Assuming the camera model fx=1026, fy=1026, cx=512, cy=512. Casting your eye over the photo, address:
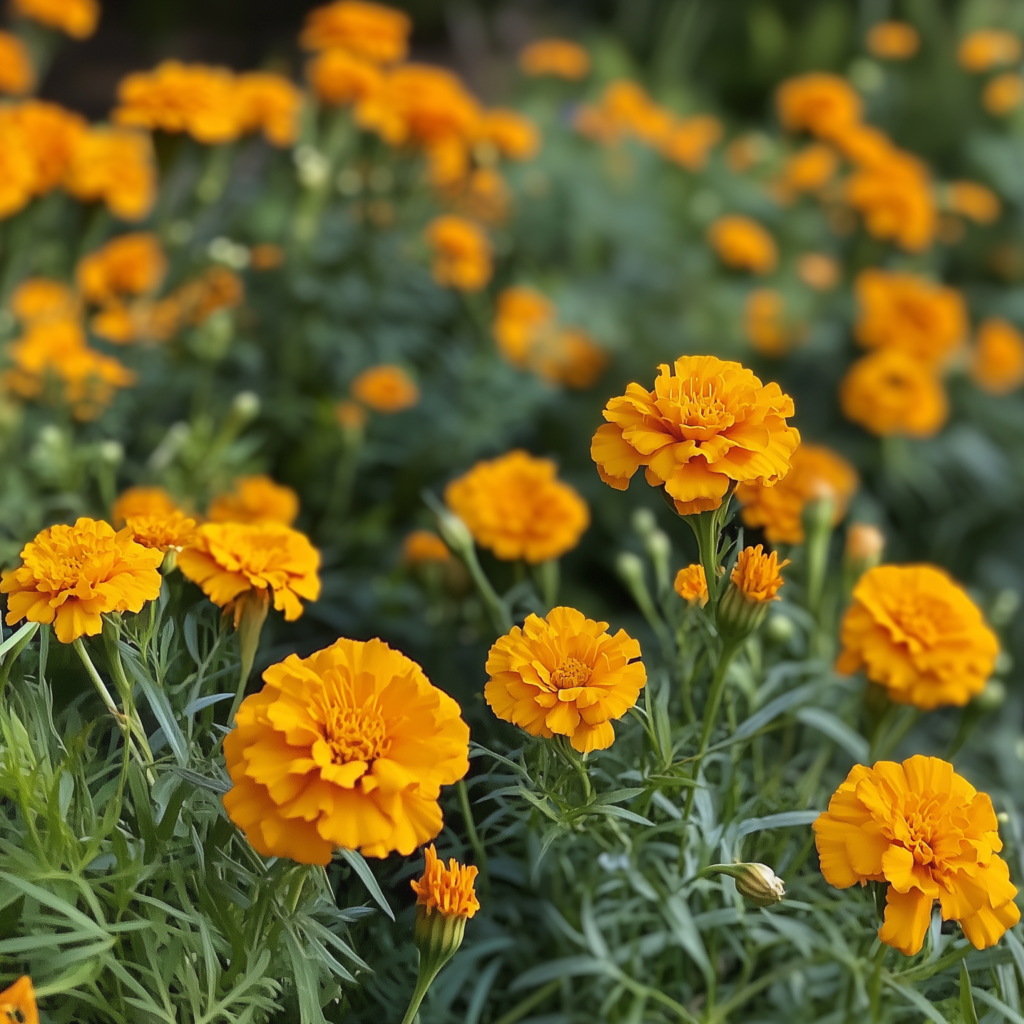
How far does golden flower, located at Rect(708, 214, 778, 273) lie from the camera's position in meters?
1.49

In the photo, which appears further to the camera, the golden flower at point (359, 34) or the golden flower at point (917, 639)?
the golden flower at point (359, 34)

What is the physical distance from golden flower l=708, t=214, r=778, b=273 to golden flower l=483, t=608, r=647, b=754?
1.12m

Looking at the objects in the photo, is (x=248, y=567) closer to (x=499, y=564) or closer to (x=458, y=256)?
(x=499, y=564)

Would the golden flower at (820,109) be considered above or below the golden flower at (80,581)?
above

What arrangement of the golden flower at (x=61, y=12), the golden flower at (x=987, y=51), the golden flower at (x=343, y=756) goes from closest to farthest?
the golden flower at (x=343, y=756) → the golden flower at (x=61, y=12) → the golden flower at (x=987, y=51)

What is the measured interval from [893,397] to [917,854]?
3.02 ft

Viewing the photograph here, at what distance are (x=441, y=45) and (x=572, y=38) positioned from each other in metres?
0.46

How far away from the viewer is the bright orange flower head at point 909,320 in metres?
1.36

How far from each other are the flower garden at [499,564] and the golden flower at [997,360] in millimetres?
22

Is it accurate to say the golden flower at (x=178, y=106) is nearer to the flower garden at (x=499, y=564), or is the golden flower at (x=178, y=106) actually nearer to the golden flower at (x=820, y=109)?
the flower garden at (x=499, y=564)

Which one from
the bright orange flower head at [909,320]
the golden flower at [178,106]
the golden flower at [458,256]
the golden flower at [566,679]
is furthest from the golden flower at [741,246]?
the golden flower at [566,679]

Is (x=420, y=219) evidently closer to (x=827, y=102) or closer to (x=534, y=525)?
(x=827, y=102)

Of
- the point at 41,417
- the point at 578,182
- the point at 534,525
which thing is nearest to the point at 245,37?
the point at 578,182

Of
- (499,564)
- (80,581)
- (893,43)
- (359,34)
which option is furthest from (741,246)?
(80,581)
